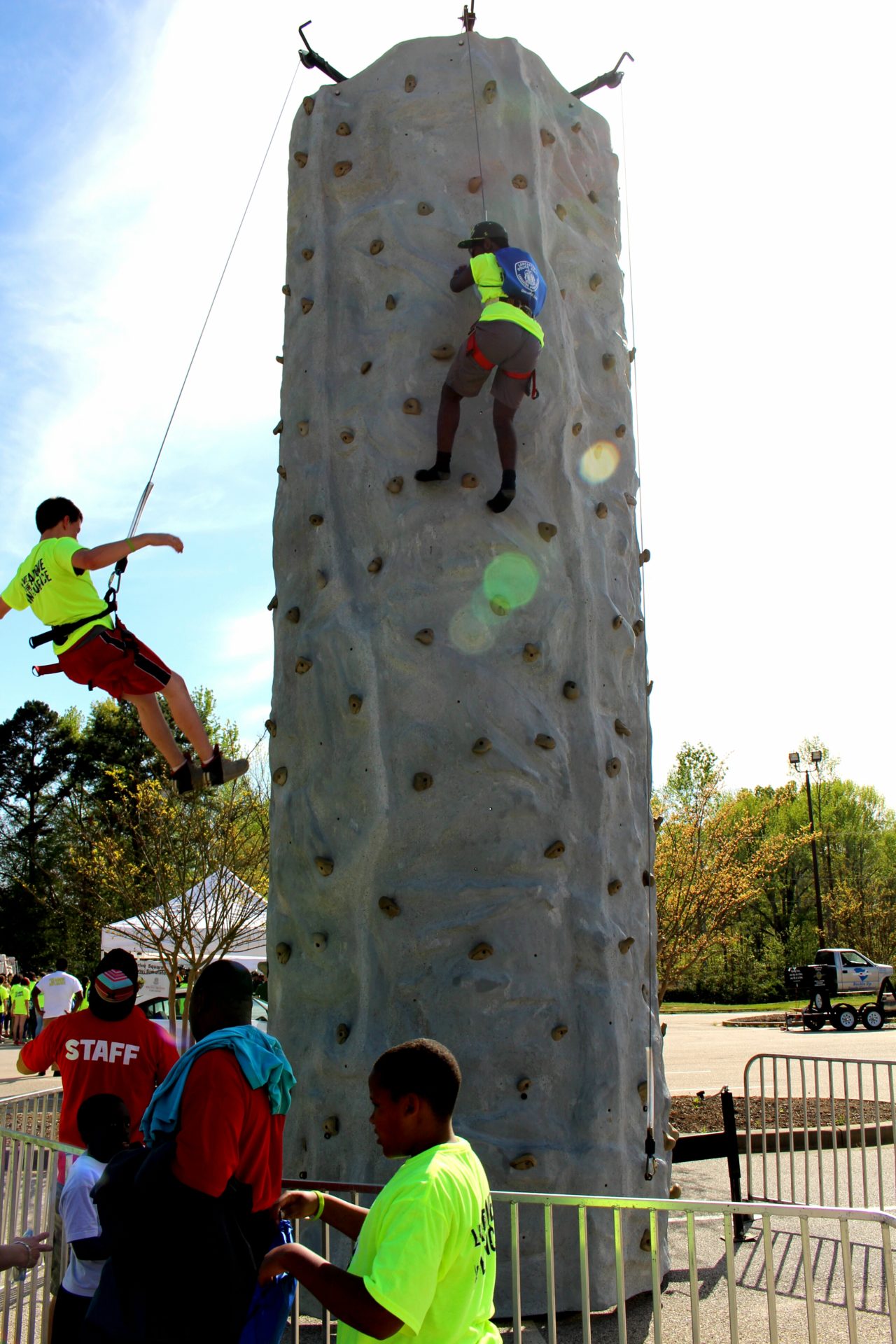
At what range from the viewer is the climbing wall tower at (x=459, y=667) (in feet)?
18.1

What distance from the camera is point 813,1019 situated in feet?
79.5

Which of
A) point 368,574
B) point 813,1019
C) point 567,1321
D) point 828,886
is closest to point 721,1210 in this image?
point 567,1321

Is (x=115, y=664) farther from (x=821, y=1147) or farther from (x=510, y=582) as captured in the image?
(x=821, y=1147)

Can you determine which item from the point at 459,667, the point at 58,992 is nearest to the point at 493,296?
the point at 459,667

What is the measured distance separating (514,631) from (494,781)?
84 cm

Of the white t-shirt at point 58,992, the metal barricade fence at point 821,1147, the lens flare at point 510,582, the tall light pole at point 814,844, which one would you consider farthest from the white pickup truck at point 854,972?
the lens flare at point 510,582

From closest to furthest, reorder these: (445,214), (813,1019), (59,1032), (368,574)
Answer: (59,1032) < (368,574) < (445,214) < (813,1019)

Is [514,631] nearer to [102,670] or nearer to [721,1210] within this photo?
[102,670]

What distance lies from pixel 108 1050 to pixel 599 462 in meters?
4.34

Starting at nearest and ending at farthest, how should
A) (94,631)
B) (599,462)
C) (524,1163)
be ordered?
(524,1163) → (94,631) → (599,462)

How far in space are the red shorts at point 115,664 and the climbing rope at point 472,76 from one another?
334 cm

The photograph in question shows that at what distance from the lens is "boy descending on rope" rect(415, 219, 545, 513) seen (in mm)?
5926

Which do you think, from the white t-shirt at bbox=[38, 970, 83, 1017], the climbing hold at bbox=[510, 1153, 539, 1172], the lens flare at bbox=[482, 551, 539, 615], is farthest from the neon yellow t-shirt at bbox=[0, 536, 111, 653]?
the white t-shirt at bbox=[38, 970, 83, 1017]

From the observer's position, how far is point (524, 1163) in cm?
521
